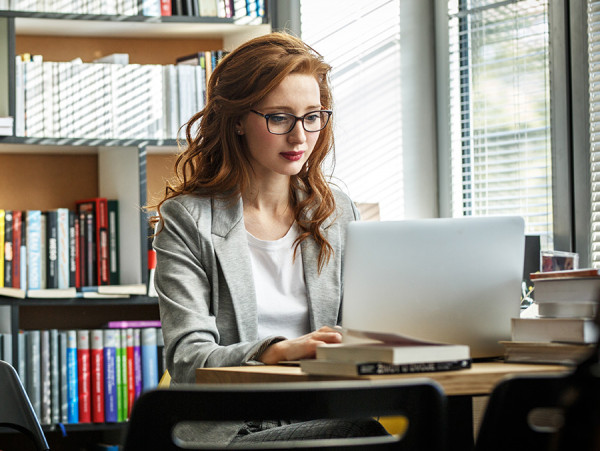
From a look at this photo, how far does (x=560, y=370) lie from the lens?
109 centimetres

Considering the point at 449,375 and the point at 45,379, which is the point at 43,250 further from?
the point at 449,375

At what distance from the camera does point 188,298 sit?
64.6 inches

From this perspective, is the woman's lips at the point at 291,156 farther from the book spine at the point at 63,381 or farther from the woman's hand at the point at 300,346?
the book spine at the point at 63,381

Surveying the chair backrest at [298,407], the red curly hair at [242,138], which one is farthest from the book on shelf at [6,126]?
the chair backrest at [298,407]

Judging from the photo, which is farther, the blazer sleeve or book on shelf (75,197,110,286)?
book on shelf (75,197,110,286)

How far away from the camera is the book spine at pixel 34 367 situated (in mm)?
2834

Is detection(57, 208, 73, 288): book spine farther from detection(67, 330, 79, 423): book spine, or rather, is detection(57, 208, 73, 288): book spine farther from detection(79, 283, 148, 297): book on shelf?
detection(67, 330, 79, 423): book spine

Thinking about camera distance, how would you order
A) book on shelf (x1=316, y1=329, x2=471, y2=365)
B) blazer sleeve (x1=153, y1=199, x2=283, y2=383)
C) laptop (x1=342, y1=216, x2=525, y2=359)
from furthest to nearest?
blazer sleeve (x1=153, y1=199, x2=283, y2=383) < laptop (x1=342, y1=216, x2=525, y2=359) < book on shelf (x1=316, y1=329, x2=471, y2=365)

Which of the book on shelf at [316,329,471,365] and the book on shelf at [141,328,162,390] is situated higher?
the book on shelf at [316,329,471,365]

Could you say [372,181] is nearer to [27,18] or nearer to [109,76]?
[109,76]

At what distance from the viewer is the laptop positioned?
4.10 ft

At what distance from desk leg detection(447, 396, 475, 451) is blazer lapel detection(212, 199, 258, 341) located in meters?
0.54

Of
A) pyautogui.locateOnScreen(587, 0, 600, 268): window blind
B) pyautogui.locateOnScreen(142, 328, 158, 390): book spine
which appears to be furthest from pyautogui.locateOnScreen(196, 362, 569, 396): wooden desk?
pyautogui.locateOnScreen(142, 328, 158, 390): book spine

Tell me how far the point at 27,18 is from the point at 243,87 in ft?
4.76
